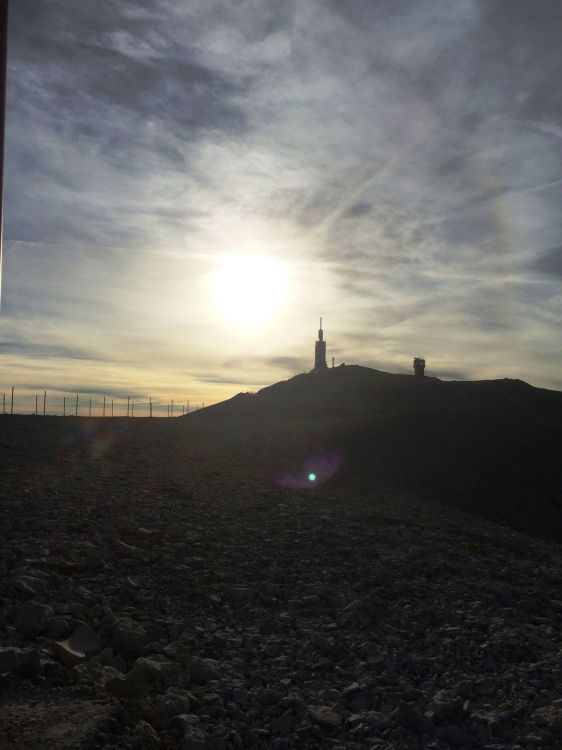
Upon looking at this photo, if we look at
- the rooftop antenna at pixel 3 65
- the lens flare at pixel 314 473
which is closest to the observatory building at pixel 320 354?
the lens flare at pixel 314 473

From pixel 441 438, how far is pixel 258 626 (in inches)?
1009

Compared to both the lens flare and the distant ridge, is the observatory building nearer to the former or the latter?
the distant ridge

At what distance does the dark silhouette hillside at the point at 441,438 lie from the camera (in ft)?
81.6

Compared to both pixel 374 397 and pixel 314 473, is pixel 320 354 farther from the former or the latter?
pixel 314 473

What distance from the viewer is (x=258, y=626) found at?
860 centimetres

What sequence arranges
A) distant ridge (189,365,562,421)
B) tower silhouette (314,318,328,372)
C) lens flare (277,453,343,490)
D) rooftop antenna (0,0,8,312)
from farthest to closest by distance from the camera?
1. tower silhouette (314,318,328,372)
2. distant ridge (189,365,562,421)
3. lens flare (277,453,343,490)
4. rooftop antenna (0,0,8,312)

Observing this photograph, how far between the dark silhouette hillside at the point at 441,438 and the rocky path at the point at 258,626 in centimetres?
854

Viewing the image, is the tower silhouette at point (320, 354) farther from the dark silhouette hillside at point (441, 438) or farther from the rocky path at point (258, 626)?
the rocky path at point (258, 626)

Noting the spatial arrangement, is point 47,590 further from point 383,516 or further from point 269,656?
point 383,516

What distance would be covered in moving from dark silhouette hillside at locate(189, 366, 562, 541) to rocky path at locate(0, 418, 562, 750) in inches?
336

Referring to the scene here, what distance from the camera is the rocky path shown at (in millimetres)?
6340

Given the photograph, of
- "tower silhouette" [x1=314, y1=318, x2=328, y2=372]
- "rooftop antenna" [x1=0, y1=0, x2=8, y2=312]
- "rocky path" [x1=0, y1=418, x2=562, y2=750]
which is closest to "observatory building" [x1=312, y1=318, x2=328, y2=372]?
"tower silhouette" [x1=314, y1=318, x2=328, y2=372]

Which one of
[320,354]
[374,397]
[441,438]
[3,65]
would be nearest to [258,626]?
[3,65]

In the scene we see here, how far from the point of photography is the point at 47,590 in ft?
27.7
